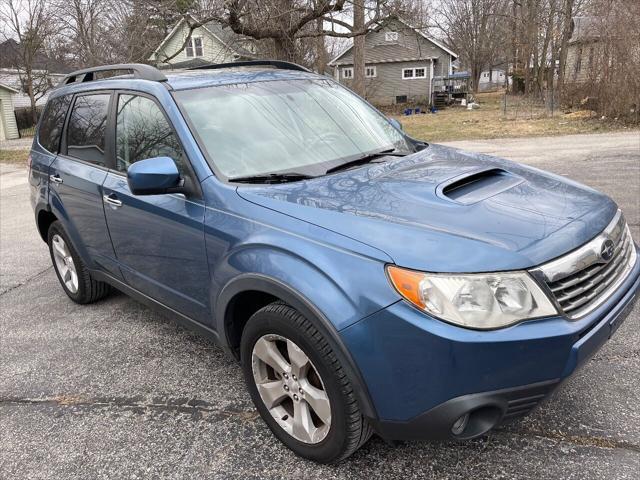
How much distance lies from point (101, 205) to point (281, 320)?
1949 millimetres

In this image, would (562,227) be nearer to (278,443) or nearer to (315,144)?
(315,144)

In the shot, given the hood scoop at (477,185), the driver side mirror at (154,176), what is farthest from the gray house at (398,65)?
the driver side mirror at (154,176)

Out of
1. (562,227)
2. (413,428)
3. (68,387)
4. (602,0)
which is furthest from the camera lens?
(602,0)

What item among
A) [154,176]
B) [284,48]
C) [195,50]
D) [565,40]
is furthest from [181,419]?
Result: [195,50]

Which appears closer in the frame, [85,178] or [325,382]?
[325,382]

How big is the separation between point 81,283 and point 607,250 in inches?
153

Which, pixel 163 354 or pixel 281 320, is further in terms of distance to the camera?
pixel 163 354

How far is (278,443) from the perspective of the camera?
105 inches

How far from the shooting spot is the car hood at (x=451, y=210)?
6.54 feet

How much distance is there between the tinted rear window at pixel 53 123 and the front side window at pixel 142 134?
1126 millimetres

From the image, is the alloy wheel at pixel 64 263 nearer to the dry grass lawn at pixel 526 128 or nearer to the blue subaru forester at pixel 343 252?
the blue subaru forester at pixel 343 252

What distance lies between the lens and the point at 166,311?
10.9 ft

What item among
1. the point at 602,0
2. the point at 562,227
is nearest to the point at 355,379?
the point at 562,227

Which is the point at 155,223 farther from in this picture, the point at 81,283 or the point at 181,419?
the point at 81,283
